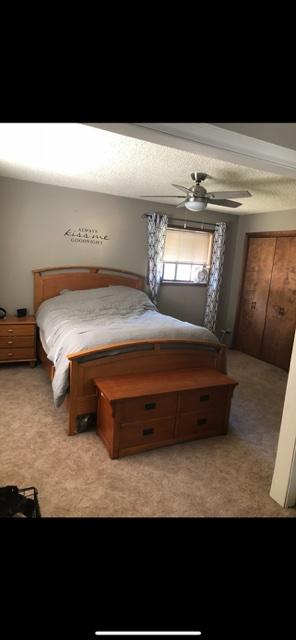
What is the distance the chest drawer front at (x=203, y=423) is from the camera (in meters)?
2.36

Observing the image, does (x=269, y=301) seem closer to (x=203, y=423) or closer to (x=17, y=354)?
(x=203, y=423)

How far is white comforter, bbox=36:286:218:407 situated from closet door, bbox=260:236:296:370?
1.80 m

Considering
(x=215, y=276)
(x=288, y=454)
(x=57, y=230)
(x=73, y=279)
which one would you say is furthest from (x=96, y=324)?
(x=215, y=276)

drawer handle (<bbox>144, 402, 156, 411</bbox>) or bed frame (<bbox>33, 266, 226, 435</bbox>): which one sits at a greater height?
bed frame (<bbox>33, 266, 226, 435</bbox>)

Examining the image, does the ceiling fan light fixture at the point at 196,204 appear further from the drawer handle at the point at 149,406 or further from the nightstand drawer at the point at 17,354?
the nightstand drawer at the point at 17,354

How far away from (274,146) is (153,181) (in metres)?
2.23

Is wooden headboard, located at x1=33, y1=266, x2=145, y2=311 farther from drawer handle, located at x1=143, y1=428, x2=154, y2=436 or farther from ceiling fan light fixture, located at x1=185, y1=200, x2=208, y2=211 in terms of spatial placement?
drawer handle, located at x1=143, y1=428, x2=154, y2=436

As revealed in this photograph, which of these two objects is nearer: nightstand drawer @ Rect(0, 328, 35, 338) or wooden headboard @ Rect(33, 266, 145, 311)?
nightstand drawer @ Rect(0, 328, 35, 338)

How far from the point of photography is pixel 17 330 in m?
3.56

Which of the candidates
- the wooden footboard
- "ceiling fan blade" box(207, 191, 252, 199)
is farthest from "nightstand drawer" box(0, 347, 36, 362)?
"ceiling fan blade" box(207, 191, 252, 199)

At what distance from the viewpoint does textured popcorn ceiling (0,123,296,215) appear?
2130 millimetres

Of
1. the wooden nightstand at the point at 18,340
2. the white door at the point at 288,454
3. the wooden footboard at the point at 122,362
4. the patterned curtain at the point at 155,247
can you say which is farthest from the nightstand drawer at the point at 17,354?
the white door at the point at 288,454

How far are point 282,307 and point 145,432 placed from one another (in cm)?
302
